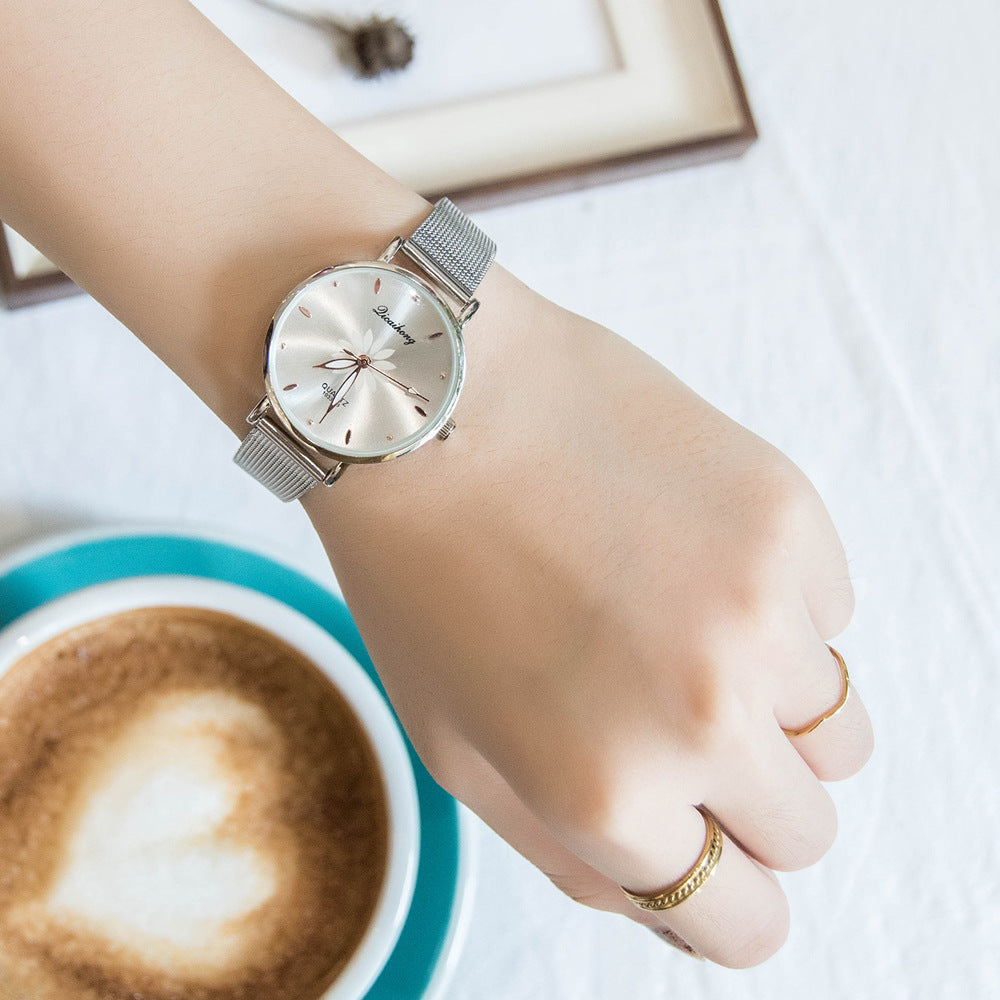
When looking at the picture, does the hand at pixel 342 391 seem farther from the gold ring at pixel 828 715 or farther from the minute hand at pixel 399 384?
the gold ring at pixel 828 715

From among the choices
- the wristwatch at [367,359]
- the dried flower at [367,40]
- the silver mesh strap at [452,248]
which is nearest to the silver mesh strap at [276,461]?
the wristwatch at [367,359]

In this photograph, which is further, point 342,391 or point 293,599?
point 293,599

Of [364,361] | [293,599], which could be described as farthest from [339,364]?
[293,599]

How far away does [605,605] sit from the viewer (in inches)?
16.4

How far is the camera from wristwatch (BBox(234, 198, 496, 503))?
0.41 metres

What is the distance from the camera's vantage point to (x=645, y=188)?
701 mm

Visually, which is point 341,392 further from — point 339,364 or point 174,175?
point 174,175

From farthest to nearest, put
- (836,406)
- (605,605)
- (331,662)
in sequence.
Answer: (836,406), (331,662), (605,605)

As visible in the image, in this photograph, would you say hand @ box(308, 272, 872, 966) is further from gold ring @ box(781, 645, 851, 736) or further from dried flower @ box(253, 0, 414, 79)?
dried flower @ box(253, 0, 414, 79)

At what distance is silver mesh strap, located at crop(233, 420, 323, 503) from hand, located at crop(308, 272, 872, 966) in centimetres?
2

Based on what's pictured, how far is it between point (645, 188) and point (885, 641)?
40 cm

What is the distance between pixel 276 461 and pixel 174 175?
0.47ft

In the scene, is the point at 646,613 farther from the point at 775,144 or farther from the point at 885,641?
the point at 775,144

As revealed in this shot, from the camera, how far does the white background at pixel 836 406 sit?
2.14 ft
